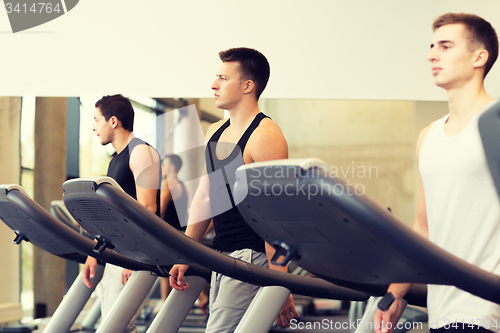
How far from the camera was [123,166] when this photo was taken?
2.41 metres

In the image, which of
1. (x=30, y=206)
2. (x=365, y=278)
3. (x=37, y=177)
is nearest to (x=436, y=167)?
(x=365, y=278)

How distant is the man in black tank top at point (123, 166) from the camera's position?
7.69 ft

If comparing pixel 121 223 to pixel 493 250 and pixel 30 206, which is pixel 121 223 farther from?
pixel 493 250

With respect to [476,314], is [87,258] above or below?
below

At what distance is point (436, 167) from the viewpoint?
1295 mm

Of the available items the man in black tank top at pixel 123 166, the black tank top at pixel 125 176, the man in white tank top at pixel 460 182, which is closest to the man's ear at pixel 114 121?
the man in black tank top at pixel 123 166

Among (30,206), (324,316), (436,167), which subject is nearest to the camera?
(436,167)

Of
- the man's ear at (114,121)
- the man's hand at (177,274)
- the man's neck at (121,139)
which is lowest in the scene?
the man's hand at (177,274)

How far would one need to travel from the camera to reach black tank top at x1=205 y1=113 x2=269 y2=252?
1.75 meters

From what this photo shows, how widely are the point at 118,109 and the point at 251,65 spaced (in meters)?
0.91

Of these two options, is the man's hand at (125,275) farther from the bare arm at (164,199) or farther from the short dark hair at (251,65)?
the short dark hair at (251,65)

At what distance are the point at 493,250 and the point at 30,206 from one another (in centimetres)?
137

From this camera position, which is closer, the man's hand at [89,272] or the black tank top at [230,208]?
the black tank top at [230,208]

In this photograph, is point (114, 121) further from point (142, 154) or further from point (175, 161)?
point (175, 161)
